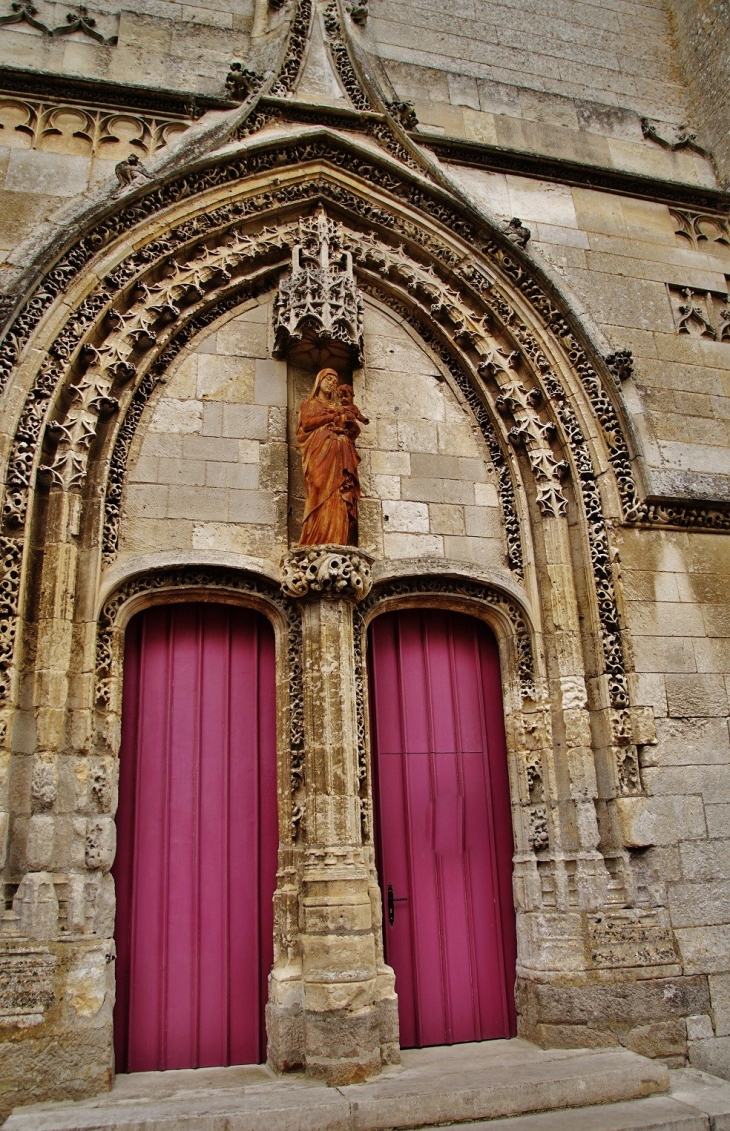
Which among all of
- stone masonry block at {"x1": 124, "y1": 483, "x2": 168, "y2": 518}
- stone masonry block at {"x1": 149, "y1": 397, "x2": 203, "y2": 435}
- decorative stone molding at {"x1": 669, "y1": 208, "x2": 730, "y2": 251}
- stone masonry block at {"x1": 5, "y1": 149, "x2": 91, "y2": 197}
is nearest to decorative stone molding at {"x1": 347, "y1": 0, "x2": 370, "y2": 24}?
stone masonry block at {"x1": 5, "y1": 149, "x2": 91, "y2": 197}

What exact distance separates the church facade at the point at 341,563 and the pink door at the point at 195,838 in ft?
0.06

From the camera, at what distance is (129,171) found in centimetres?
584

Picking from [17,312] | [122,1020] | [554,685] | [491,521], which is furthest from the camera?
[491,521]

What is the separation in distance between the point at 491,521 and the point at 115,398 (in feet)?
8.60

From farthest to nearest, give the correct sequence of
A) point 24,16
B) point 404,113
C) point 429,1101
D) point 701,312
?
point 701,312
point 404,113
point 24,16
point 429,1101

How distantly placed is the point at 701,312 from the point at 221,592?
4.31 metres

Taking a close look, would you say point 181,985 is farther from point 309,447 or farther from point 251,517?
point 309,447

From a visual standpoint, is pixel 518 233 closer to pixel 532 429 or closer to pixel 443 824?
pixel 532 429

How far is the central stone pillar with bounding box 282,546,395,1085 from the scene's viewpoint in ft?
15.1

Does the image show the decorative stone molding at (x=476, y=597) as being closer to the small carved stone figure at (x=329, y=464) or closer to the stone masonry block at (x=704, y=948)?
the small carved stone figure at (x=329, y=464)

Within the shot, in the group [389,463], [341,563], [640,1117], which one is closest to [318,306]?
[389,463]

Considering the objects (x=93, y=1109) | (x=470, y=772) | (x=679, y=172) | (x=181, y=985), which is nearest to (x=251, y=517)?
(x=470, y=772)

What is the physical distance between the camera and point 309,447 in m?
5.64

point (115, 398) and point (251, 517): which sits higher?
point (115, 398)
